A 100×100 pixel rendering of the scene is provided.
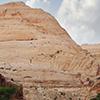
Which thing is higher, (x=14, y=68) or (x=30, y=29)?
(x=30, y=29)

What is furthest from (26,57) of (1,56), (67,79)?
(67,79)

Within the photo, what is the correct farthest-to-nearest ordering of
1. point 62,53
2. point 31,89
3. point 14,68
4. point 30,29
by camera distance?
1. point 30,29
2. point 62,53
3. point 14,68
4. point 31,89

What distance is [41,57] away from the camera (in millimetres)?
112312

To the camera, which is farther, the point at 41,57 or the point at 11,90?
the point at 41,57

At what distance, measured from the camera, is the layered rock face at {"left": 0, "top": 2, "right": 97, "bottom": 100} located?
333ft

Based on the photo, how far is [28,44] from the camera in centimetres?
11806

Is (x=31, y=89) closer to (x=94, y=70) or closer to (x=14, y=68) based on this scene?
(x=14, y=68)

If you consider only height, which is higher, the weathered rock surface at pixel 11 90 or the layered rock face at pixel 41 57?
the layered rock face at pixel 41 57

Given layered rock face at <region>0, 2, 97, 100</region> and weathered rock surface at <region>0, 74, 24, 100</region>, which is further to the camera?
layered rock face at <region>0, 2, 97, 100</region>

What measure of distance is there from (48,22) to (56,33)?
118 inches

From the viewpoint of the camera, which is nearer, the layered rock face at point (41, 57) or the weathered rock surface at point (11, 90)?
the weathered rock surface at point (11, 90)

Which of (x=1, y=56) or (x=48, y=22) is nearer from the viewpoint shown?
(x=1, y=56)

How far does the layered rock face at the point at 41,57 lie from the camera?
333 feet

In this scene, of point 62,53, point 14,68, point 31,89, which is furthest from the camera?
point 62,53
